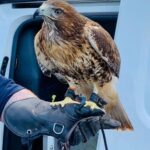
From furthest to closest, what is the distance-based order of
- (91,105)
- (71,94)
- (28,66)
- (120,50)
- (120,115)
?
(28,66) < (120,50) < (120,115) < (71,94) < (91,105)

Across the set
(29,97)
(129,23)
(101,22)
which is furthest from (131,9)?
(29,97)

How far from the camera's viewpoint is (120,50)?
2188 millimetres

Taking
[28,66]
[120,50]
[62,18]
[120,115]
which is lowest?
[28,66]

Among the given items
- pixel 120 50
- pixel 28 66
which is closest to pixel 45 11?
pixel 120 50

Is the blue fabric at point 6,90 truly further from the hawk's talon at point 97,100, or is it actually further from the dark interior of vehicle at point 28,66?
the dark interior of vehicle at point 28,66

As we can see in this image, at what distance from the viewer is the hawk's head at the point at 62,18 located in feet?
6.25

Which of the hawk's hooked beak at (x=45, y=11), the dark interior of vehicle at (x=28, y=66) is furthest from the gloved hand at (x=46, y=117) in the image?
the dark interior of vehicle at (x=28, y=66)

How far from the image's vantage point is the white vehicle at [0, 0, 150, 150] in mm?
2168

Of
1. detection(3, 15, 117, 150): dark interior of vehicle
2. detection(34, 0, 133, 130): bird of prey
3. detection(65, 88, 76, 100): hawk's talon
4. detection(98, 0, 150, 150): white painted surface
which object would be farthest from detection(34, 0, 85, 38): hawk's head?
detection(3, 15, 117, 150): dark interior of vehicle

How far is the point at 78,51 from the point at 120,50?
1.02 ft

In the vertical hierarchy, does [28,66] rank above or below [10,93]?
below

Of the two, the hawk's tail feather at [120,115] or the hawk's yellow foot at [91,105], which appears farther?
the hawk's tail feather at [120,115]

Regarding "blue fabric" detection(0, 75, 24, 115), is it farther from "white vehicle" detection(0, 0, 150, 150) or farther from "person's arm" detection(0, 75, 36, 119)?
"white vehicle" detection(0, 0, 150, 150)

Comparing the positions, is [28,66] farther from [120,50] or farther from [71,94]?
[71,94]
